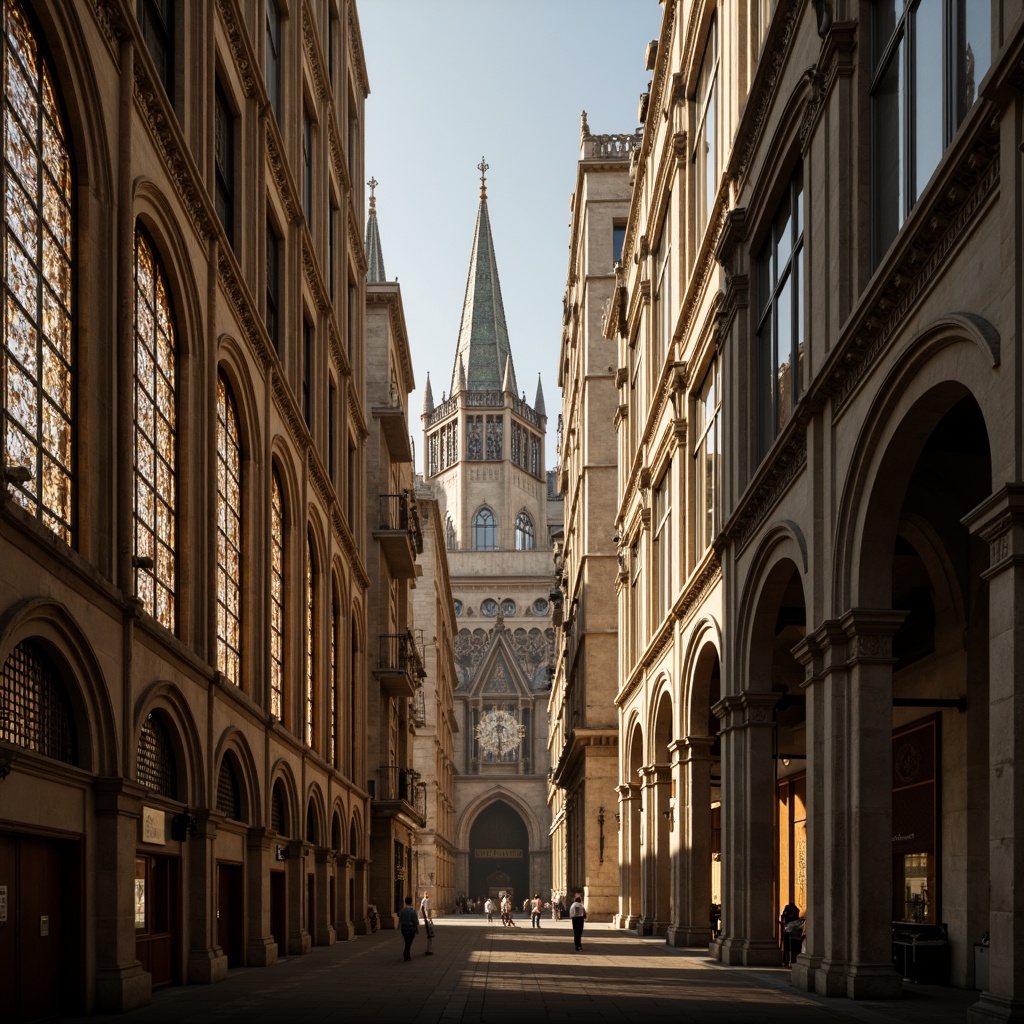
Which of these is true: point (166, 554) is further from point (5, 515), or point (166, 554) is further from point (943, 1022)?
point (943, 1022)

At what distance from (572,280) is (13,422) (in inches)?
2321

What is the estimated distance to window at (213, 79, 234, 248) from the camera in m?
25.2

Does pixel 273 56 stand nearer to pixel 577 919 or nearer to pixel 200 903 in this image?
pixel 200 903

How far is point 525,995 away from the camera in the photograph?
21234mm

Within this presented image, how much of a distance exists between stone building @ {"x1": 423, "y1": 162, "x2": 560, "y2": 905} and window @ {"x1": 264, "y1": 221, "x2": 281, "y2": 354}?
58169mm

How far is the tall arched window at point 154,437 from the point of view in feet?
64.1

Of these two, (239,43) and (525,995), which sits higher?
(239,43)

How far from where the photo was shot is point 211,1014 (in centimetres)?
1734

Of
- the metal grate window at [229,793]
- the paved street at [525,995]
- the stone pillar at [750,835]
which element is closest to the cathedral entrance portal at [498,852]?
the paved street at [525,995]

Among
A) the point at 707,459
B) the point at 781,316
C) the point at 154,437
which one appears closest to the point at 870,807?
the point at 781,316

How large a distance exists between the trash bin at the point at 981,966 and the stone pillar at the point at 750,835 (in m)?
5.05

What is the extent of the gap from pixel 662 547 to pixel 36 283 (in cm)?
2637

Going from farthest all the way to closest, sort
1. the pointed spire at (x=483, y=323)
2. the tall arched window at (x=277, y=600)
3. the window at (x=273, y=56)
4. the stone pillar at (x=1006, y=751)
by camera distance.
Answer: the pointed spire at (x=483, y=323), the window at (x=273, y=56), the tall arched window at (x=277, y=600), the stone pillar at (x=1006, y=751)

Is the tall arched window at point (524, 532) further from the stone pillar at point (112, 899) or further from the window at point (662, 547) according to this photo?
the stone pillar at point (112, 899)
